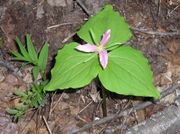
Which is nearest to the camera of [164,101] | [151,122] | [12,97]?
[151,122]

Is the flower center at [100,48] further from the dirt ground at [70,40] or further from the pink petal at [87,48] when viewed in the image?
the dirt ground at [70,40]

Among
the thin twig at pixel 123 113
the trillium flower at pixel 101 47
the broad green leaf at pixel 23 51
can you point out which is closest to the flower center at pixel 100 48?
the trillium flower at pixel 101 47

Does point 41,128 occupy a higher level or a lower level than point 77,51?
lower

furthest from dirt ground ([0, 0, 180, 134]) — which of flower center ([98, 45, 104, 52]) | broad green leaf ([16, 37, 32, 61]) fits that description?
flower center ([98, 45, 104, 52])

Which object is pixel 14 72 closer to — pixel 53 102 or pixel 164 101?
pixel 53 102

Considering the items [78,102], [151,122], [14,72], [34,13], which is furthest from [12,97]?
[151,122]

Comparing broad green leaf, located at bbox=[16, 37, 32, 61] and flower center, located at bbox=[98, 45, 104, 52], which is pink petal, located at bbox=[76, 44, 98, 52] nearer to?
flower center, located at bbox=[98, 45, 104, 52]

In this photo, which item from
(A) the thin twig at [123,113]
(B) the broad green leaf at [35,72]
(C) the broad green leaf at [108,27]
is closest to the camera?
(C) the broad green leaf at [108,27]

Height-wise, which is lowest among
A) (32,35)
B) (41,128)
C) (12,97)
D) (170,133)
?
(170,133)
